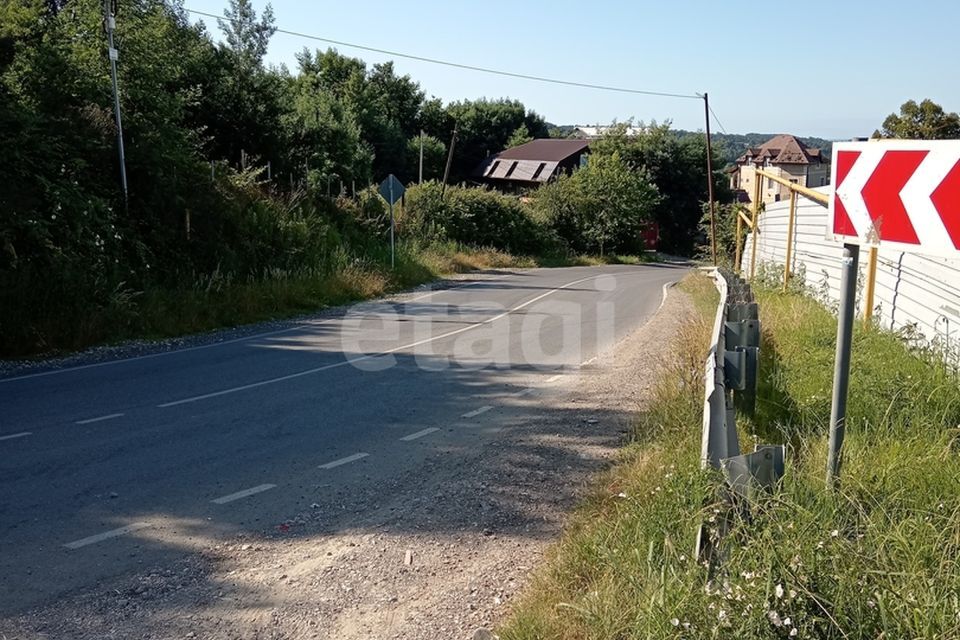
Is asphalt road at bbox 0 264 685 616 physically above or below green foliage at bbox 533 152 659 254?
below

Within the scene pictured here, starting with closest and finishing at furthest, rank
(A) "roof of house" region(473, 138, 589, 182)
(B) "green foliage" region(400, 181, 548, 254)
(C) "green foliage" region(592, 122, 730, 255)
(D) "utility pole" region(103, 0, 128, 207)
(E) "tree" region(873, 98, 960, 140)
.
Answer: (D) "utility pole" region(103, 0, 128, 207) < (E) "tree" region(873, 98, 960, 140) < (B) "green foliage" region(400, 181, 548, 254) < (C) "green foliage" region(592, 122, 730, 255) < (A) "roof of house" region(473, 138, 589, 182)

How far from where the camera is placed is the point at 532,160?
3083 inches

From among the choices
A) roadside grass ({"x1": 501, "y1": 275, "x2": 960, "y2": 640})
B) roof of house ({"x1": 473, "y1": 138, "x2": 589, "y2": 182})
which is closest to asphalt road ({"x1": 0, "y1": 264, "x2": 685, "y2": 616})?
roadside grass ({"x1": 501, "y1": 275, "x2": 960, "y2": 640})

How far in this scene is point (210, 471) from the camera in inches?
261

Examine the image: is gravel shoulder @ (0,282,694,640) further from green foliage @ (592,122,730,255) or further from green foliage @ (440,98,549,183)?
green foliage @ (440,98,549,183)

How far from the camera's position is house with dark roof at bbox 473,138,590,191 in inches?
2975

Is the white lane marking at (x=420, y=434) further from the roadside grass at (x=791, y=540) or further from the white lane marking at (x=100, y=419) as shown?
the white lane marking at (x=100, y=419)

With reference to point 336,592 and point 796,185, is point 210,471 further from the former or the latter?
point 796,185

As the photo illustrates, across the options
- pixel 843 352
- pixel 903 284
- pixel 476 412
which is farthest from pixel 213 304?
pixel 843 352

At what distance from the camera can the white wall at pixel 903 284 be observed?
8.33 metres

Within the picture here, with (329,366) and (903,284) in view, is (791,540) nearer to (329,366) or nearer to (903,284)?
(903,284)

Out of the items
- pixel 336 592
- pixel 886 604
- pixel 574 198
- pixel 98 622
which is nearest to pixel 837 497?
pixel 886 604

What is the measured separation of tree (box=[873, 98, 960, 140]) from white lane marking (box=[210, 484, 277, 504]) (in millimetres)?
25838

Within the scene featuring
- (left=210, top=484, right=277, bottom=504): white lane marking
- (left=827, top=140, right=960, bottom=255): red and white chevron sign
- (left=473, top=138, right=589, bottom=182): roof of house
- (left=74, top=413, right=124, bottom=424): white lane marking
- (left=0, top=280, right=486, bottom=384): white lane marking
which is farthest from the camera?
(left=473, top=138, right=589, bottom=182): roof of house
